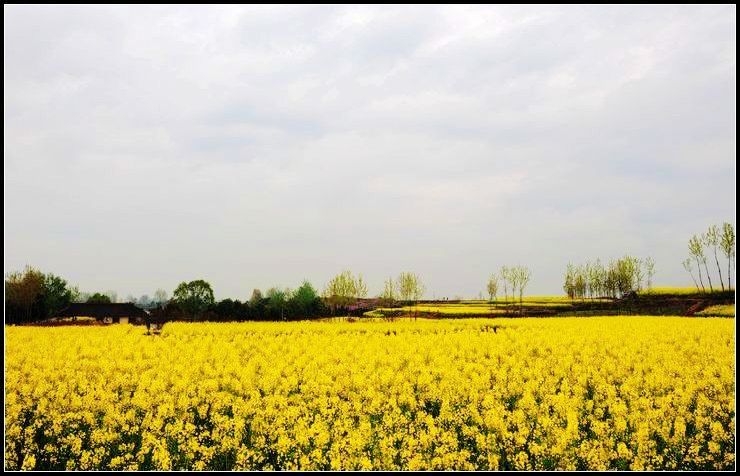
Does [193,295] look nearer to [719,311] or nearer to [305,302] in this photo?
[305,302]

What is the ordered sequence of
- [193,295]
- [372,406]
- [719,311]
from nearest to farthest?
[372,406]
[719,311]
[193,295]

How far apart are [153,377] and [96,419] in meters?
2.85

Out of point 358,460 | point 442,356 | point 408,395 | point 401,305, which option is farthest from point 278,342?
point 401,305

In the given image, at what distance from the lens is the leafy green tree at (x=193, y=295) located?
2157 inches

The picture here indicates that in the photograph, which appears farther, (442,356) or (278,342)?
(278,342)

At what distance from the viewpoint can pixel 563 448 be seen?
9195 mm

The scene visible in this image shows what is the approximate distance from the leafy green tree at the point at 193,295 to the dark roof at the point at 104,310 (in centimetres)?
453

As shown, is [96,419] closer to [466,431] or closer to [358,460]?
[358,460]

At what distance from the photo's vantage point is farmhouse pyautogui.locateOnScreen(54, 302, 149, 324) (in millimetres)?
53719

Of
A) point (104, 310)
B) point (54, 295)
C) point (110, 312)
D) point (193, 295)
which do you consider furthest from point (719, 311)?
point (54, 295)

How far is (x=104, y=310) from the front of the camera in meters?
56.1

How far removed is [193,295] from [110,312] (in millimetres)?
9479

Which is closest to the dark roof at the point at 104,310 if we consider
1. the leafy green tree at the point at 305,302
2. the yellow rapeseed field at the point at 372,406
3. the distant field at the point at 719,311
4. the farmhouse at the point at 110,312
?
the farmhouse at the point at 110,312

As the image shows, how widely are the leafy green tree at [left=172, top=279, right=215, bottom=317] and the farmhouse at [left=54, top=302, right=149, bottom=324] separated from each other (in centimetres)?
377
